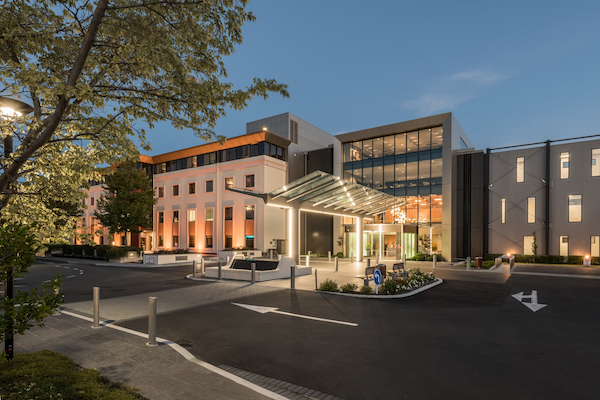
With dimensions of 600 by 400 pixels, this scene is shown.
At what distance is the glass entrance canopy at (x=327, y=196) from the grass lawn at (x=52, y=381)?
13.1 m

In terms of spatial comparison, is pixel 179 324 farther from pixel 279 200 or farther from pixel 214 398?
pixel 279 200

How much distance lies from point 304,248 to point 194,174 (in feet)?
56.4

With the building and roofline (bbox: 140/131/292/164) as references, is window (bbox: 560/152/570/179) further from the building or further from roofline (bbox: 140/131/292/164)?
roofline (bbox: 140/131/292/164)

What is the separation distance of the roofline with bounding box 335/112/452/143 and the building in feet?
0.34

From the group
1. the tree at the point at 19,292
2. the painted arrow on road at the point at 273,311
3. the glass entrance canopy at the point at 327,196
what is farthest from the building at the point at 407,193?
the tree at the point at 19,292

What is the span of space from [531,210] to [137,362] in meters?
34.9

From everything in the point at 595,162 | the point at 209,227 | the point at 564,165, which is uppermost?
the point at 595,162

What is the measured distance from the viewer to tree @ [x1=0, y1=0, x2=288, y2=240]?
216 inches

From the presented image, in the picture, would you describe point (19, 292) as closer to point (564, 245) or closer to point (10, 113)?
point (10, 113)

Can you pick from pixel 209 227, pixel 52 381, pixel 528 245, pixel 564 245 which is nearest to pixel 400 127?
pixel 528 245

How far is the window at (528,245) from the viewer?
30.7m

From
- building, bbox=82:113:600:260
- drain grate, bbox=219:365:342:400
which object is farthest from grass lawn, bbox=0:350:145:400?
building, bbox=82:113:600:260

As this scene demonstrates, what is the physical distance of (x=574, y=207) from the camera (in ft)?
96.7

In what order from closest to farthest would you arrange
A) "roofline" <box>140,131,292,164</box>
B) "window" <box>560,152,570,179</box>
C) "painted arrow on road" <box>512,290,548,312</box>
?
"painted arrow on road" <box>512,290,548,312</box>
"window" <box>560,152,570,179</box>
"roofline" <box>140,131,292,164</box>
